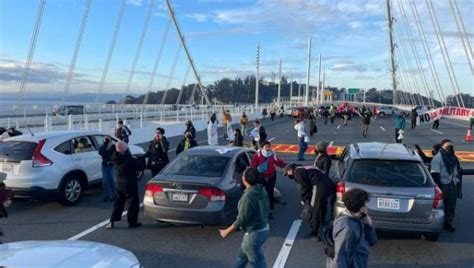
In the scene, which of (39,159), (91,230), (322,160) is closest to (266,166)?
(322,160)

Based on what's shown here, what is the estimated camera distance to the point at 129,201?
7.74 metres

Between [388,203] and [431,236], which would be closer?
[388,203]

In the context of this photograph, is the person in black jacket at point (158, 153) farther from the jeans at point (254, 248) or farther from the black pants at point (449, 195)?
the jeans at point (254, 248)

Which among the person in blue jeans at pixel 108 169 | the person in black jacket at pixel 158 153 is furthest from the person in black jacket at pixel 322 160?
the person in blue jeans at pixel 108 169

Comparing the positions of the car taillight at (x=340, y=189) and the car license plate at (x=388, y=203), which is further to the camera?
the car taillight at (x=340, y=189)

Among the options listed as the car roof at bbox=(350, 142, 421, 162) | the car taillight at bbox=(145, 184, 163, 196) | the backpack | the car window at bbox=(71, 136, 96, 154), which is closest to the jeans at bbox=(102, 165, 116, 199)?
the car window at bbox=(71, 136, 96, 154)

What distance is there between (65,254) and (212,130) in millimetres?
17348

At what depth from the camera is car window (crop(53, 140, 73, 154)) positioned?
937 cm

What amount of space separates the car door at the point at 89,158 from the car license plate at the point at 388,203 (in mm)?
6084

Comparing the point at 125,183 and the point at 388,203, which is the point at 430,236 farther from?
the point at 125,183

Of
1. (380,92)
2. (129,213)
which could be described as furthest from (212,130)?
(380,92)

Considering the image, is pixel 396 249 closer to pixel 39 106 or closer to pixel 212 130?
pixel 212 130

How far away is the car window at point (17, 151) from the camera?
8.95 metres

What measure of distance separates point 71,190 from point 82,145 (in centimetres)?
106
